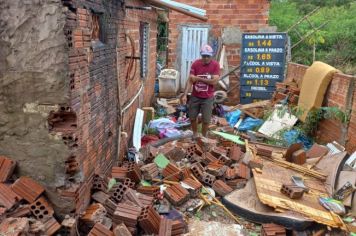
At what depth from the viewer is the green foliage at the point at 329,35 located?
Result: 44.8 ft

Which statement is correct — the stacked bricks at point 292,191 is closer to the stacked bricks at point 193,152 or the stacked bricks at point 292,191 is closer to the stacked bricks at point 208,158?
the stacked bricks at point 208,158

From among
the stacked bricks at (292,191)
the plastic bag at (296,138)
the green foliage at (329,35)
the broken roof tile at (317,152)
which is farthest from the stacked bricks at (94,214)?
the green foliage at (329,35)

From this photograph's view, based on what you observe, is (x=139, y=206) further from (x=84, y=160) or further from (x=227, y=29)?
(x=227, y=29)

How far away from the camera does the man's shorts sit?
716cm

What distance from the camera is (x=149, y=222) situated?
4.07 metres

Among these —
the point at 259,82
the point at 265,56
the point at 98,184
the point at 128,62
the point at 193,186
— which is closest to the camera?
the point at 98,184

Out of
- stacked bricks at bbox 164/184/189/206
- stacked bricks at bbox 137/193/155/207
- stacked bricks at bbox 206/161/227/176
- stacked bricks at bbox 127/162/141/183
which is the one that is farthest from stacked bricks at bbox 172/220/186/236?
stacked bricks at bbox 206/161/227/176

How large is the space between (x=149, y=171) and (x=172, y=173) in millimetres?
358

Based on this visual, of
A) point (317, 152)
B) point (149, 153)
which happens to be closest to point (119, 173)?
point (149, 153)

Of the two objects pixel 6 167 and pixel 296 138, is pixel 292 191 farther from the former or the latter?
pixel 6 167

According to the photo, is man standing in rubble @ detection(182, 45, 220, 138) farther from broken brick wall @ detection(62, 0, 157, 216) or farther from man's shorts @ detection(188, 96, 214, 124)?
broken brick wall @ detection(62, 0, 157, 216)

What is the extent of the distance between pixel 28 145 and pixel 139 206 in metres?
1.49

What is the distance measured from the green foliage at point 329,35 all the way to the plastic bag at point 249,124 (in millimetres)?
3529

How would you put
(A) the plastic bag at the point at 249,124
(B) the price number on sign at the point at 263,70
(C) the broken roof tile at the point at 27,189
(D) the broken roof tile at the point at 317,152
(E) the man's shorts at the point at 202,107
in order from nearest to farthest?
(C) the broken roof tile at the point at 27,189, (D) the broken roof tile at the point at 317,152, (E) the man's shorts at the point at 202,107, (A) the plastic bag at the point at 249,124, (B) the price number on sign at the point at 263,70
